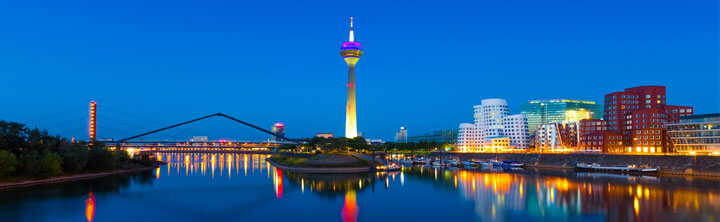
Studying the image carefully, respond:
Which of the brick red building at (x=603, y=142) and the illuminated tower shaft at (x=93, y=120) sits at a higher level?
the illuminated tower shaft at (x=93, y=120)

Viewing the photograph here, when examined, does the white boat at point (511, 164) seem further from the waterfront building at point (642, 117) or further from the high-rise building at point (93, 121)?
the high-rise building at point (93, 121)

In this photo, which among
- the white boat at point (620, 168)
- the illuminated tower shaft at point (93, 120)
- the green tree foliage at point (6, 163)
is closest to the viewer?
the green tree foliage at point (6, 163)

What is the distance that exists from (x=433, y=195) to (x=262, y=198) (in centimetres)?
1291

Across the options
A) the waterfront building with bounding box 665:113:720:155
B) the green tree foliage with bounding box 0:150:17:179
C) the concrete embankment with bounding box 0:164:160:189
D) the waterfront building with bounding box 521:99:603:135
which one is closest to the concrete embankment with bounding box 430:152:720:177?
the waterfront building with bounding box 665:113:720:155

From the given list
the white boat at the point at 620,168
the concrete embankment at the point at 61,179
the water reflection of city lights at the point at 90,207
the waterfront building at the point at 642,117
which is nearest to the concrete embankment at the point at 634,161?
the white boat at the point at 620,168

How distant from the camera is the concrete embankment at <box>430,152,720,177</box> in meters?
48.9

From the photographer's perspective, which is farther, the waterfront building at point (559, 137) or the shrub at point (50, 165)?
the waterfront building at point (559, 137)

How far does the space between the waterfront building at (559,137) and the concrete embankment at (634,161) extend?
14824 mm

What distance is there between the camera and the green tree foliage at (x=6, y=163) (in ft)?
134

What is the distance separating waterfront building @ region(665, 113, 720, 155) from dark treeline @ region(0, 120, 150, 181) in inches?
2574

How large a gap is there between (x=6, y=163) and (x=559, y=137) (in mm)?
78495

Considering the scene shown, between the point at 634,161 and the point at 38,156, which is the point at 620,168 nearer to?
the point at 634,161

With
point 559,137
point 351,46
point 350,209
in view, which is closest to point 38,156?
point 350,209

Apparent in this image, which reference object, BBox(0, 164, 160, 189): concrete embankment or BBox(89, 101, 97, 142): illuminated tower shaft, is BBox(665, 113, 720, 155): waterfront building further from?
BBox(89, 101, 97, 142): illuminated tower shaft
